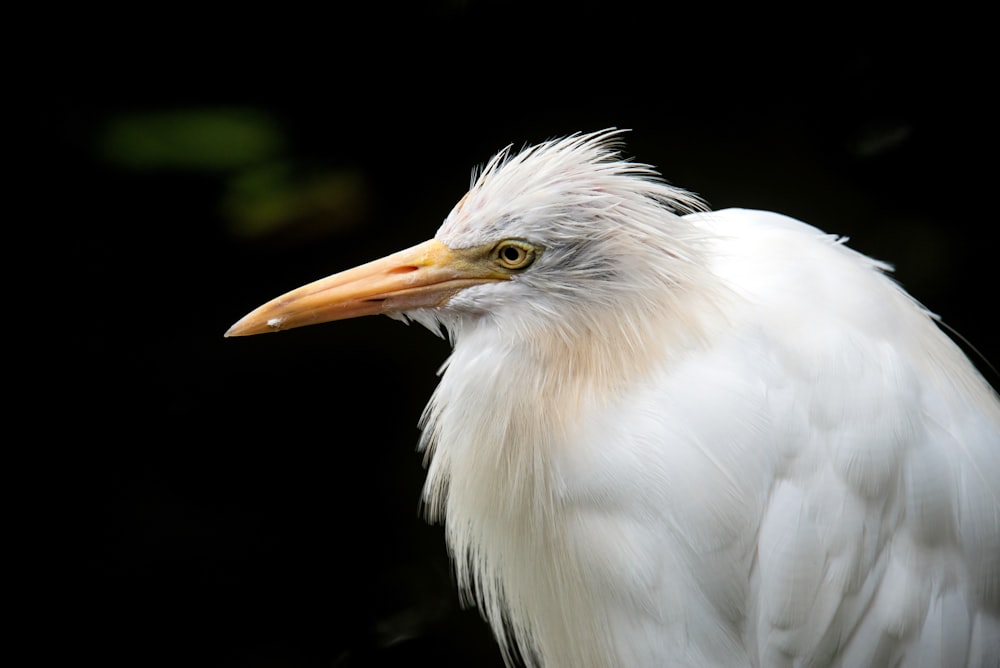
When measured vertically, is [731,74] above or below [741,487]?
above

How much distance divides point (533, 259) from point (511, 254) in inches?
1.0

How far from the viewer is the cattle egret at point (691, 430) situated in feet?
3.19

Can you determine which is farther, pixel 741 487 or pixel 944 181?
pixel 944 181

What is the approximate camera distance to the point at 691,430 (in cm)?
97

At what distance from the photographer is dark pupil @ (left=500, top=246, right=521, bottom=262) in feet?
3.26

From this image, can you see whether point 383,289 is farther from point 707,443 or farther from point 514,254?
point 707,443

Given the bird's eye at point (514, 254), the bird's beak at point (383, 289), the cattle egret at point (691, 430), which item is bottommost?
the cattle egret at point (691, 430)

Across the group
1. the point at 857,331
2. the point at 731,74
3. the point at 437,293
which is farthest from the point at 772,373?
the point at 731,74

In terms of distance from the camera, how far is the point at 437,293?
1018 mm

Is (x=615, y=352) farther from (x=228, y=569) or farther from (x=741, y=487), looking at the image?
(x=228, y=569)

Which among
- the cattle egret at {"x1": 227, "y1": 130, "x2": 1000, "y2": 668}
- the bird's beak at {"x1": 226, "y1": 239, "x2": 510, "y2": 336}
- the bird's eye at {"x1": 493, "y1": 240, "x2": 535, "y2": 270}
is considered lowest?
the cattle egret at {"x1": 227, "y1": 130, "x2": 1000, "y2": 668}

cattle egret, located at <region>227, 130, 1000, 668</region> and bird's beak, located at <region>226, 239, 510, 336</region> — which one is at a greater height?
bird's beak, located at <region>226, 239, 510, 336</region>

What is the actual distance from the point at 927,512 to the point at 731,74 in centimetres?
120

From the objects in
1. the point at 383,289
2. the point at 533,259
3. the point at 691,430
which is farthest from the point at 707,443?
the point at 383,289
